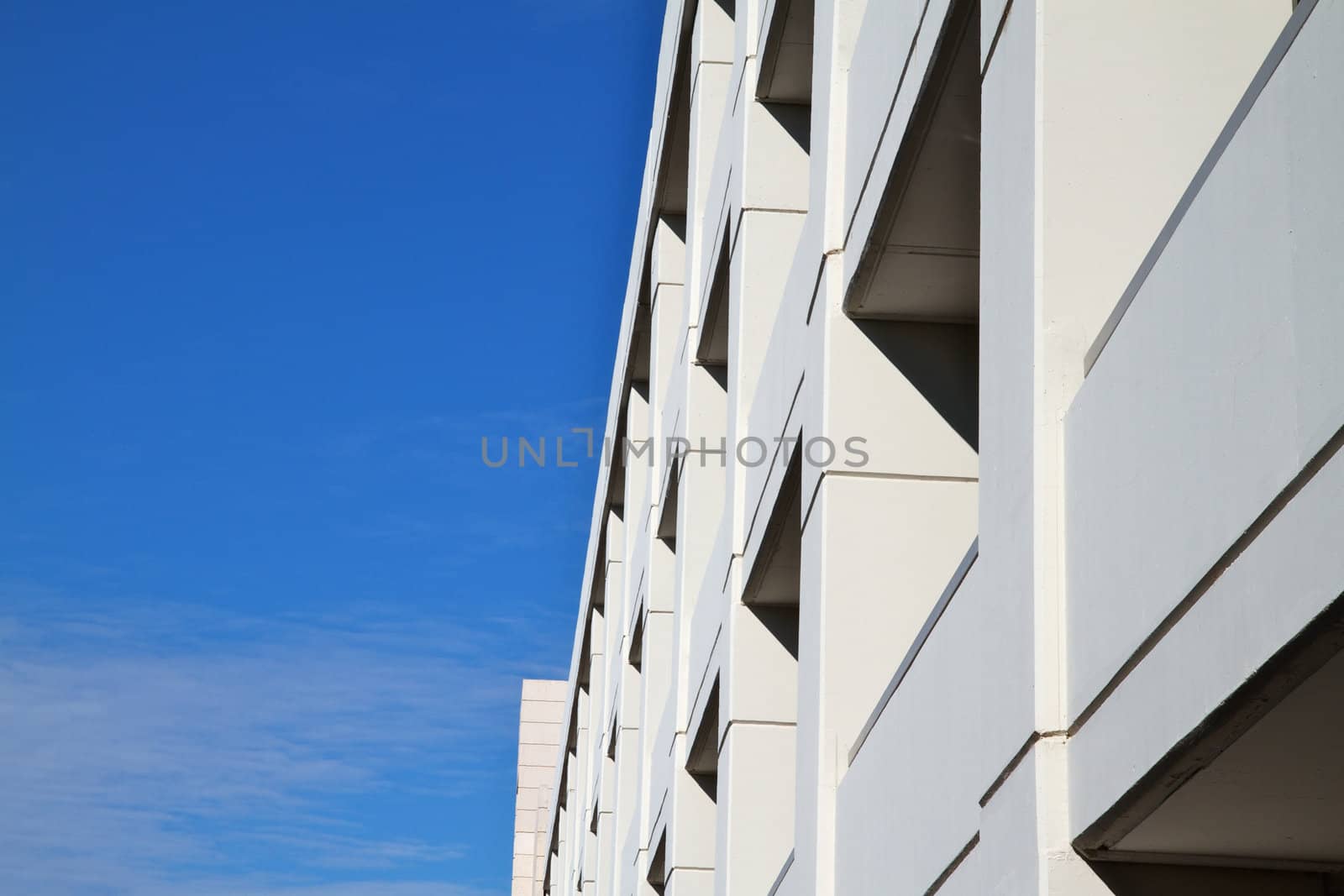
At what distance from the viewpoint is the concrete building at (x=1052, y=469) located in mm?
4172

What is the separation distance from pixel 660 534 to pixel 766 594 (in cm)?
868

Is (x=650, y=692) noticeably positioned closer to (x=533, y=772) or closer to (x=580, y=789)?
(x=580, y=789)

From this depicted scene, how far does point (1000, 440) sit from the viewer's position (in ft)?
20.5

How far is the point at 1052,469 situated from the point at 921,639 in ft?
6.74

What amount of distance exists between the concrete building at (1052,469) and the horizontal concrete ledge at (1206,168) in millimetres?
19

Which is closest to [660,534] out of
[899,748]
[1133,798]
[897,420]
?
[897,420]

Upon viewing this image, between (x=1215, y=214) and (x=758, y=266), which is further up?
(x=758, y=266)

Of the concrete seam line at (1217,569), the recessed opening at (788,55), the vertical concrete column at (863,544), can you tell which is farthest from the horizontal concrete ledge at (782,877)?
the recessed opening at (788,55)

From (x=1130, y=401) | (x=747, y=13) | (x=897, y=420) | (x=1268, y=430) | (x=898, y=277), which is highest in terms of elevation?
(x=747, y=13)

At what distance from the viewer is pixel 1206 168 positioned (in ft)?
15.6

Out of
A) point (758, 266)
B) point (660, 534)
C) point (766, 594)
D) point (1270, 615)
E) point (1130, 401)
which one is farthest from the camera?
point (660, 534)

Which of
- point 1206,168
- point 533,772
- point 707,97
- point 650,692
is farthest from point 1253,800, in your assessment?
point 533,772

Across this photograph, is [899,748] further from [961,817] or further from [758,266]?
[758,266]

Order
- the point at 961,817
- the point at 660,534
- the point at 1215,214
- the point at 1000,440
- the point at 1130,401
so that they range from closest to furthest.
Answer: the point at 1215,214 → the point at 1130,401 → the point at 1000,440 → the point at 961,817 → the point at 660,534
